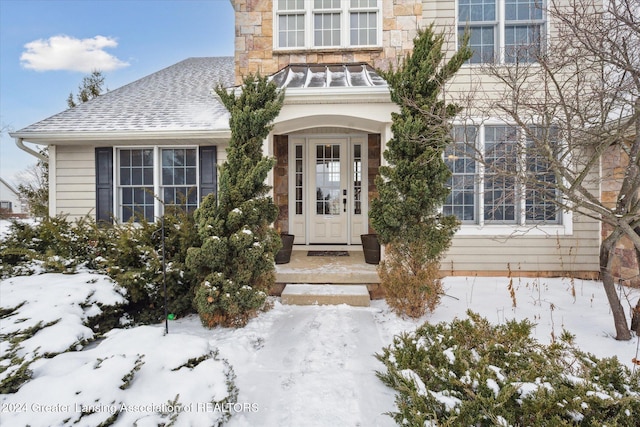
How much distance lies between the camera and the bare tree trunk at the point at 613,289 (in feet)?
11.3

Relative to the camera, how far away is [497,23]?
20.0 ft

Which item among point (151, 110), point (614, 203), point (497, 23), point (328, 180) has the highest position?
point (497, 23)

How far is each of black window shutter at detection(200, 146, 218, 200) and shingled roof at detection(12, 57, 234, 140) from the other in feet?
1.77

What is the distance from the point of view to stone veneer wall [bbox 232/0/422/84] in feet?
20.8

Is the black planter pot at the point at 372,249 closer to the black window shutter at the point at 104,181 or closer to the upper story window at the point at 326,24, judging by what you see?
the upper story window at the point at 326,24

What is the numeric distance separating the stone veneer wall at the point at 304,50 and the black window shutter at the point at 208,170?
5.96ft

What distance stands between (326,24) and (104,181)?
18.4ft

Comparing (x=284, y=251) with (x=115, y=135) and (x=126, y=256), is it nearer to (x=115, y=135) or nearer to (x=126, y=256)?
(x=126, y=256)

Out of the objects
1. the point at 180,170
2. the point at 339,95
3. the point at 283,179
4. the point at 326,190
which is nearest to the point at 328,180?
the point at 326,190

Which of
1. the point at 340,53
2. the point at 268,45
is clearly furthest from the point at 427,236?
the point at 268,45

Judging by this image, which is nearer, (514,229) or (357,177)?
(514,229)

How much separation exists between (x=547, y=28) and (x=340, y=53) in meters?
3.97

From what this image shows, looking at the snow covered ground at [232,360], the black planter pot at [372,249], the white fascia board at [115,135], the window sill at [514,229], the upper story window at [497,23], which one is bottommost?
the snow covered ground at [232,360]

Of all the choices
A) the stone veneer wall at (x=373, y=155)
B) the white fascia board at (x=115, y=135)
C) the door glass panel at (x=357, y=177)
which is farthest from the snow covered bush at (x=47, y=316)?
the stone veneer wall at (x=373, y=155)
